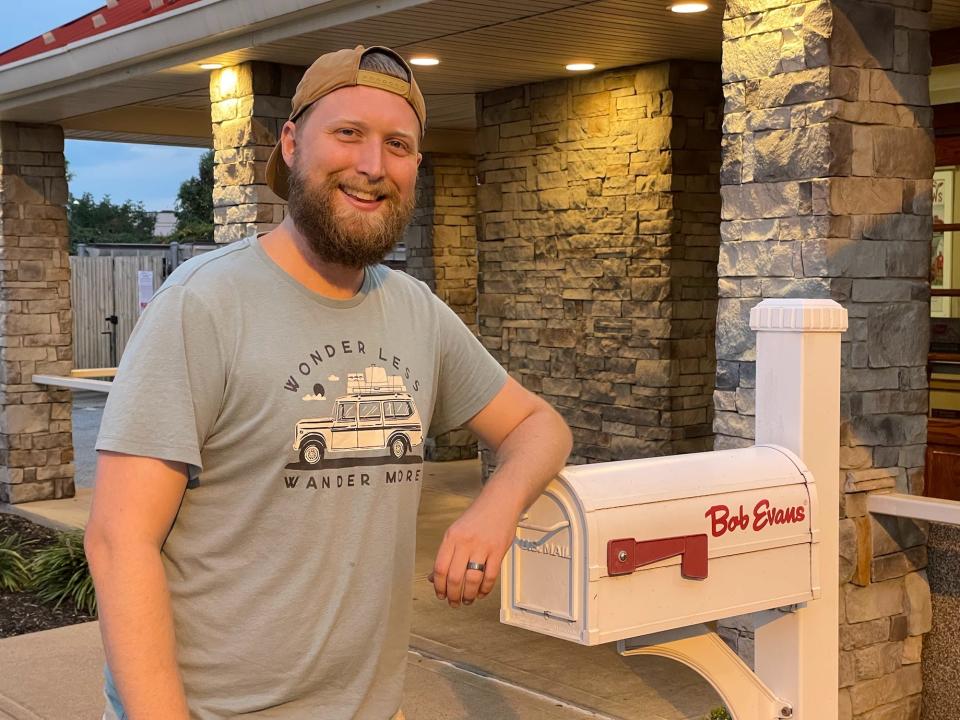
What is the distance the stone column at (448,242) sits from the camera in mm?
12234

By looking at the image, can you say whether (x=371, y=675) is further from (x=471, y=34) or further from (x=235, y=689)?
(x=471, y=34)

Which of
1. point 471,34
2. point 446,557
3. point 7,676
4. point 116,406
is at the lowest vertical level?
point 7,676

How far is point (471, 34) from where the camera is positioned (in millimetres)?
6867

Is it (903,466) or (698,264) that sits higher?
(698,264)

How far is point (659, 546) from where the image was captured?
2.00 metres

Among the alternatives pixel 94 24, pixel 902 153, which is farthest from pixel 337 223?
pixel 94 24

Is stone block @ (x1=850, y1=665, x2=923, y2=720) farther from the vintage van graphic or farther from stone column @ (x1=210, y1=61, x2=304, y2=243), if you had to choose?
stone column @ (x1=210, y1=61, x2=304, y2=243)

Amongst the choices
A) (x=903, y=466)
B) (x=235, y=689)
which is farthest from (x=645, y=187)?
(x=235, y=689)

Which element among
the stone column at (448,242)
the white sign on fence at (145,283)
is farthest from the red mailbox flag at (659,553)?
the stone column at (448,242)

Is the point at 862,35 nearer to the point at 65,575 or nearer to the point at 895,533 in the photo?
the point at 895,533

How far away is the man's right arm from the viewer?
1.74 metres

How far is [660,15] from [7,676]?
4.68 metres

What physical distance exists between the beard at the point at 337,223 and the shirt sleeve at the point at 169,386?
0.24m

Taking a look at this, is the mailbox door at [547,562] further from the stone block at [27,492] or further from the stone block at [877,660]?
the stone block at [27,492]
